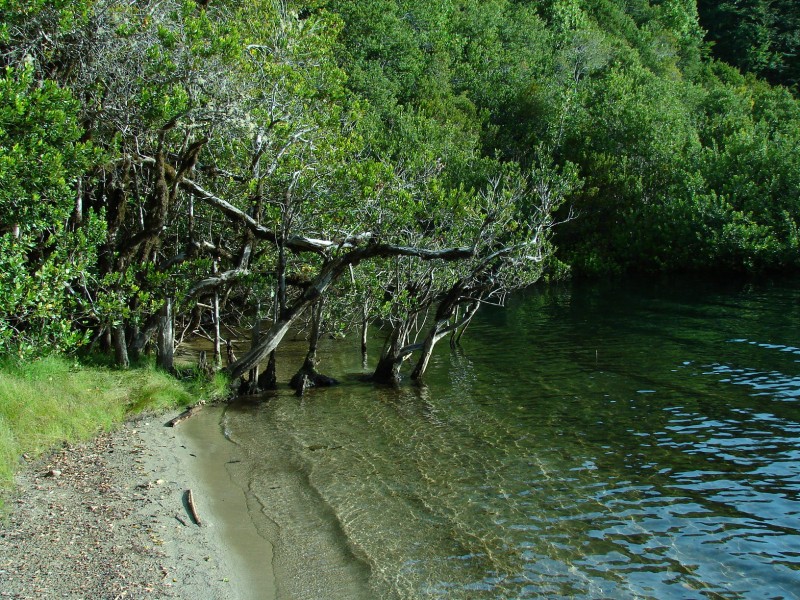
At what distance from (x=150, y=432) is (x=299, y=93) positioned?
833 cm

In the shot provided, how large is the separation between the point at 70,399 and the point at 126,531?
16.1 feet

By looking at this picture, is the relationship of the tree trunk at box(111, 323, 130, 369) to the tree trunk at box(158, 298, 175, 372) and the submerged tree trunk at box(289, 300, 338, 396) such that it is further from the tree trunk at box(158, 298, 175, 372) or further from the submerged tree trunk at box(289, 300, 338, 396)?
the submerged tree trunk at box(289, 300, 338, 396)

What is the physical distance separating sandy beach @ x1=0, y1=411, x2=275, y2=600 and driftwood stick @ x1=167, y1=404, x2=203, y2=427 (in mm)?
2005

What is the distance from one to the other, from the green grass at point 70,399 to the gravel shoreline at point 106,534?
0.37 metres

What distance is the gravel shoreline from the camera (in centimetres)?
741

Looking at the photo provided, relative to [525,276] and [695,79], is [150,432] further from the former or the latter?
[695,79]

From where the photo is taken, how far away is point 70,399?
1280 centimetres

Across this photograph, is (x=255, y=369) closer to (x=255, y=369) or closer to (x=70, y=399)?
(x=255, y=369)

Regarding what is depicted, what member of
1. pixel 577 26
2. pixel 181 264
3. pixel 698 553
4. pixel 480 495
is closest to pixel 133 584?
pixel 480 495

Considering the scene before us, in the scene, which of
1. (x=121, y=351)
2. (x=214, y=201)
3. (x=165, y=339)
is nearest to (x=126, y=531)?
(x=121, y=351)

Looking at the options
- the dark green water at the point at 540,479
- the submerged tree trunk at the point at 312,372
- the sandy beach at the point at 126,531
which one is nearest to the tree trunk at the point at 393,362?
the dark green water at the point at 540,479

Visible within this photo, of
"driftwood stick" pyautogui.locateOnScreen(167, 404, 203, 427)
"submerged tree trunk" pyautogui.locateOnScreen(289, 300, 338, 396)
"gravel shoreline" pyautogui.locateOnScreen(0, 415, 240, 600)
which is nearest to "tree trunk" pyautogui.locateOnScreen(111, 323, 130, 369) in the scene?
"driftwood stick" pyautogui.locateOnScreen(167, 404, 203, 427)

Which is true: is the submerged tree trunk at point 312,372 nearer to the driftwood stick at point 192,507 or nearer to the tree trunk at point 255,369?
the tree trunk at point 255,369

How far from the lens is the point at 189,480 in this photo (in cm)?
1134
